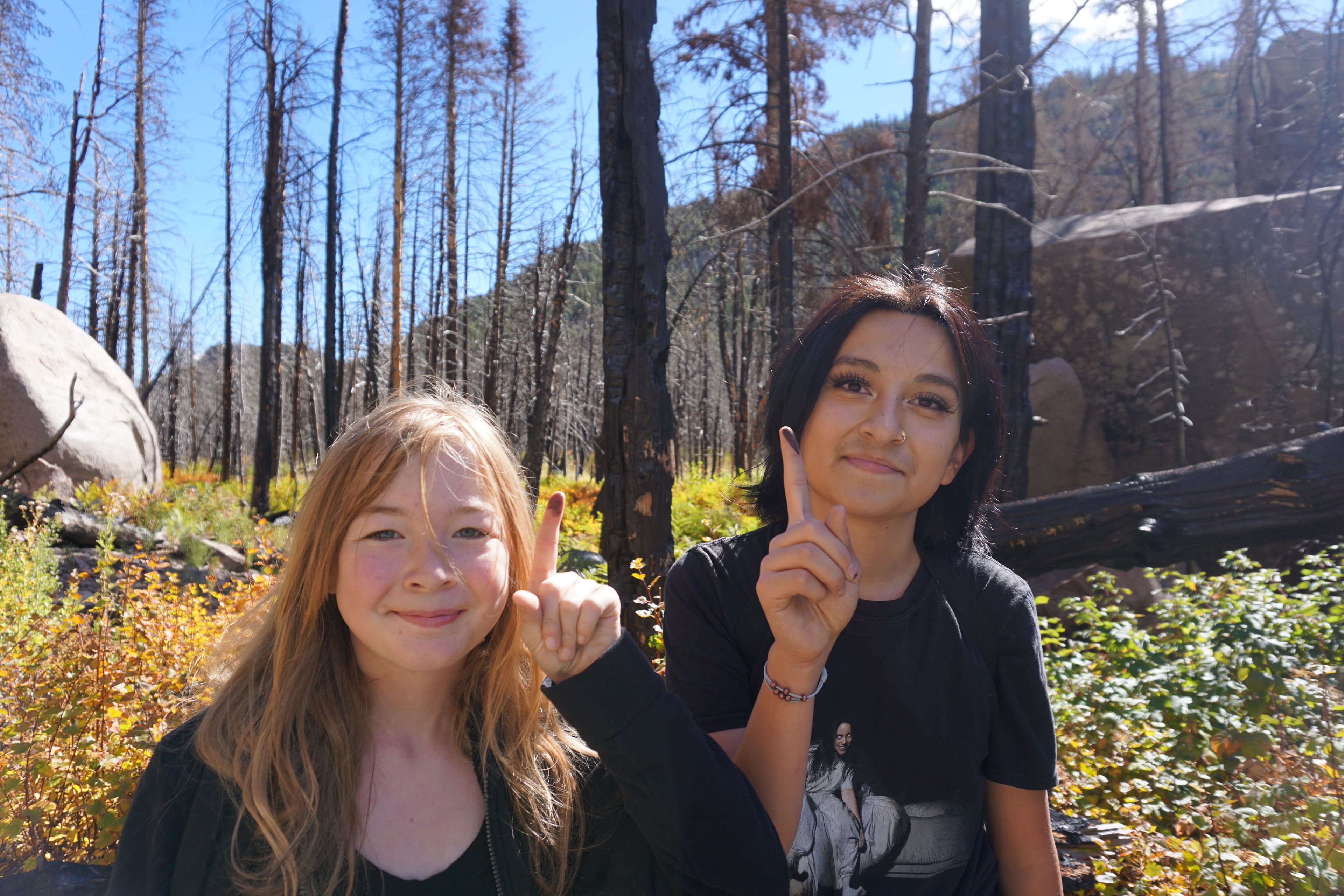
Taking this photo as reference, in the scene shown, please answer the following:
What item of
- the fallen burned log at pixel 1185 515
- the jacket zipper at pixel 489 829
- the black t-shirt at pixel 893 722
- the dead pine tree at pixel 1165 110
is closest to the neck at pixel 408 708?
the jacket zipper at pixel 489 829

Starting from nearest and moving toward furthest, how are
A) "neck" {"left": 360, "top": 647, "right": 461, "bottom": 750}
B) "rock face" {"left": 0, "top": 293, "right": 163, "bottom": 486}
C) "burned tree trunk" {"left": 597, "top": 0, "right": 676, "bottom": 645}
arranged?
1. "neck" {"left": 360, "top": 647, "right": 461, "bottom": 750}
2. "burned tree trunk" {"left": 597, "top": 0, "right": 676, "bottom": 645}
3. "rock face" {"left": 0, "top": 293, "right": 163, "bottom": 486}

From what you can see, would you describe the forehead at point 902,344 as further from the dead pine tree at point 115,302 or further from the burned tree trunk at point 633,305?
the dead pine tree at point 115,302

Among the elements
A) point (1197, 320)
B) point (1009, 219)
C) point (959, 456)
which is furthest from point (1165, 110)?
point (959, 456)

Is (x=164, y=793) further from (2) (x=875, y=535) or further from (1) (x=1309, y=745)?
(1) (x=1309, y=745)

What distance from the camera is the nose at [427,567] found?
145 cm

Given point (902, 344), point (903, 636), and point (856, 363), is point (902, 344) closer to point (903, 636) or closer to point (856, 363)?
point (856, 363)

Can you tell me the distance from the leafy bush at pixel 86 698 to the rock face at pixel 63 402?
273 inches

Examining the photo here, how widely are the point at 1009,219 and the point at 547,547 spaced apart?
4.71m

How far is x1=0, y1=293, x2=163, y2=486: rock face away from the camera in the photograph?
1032 centimetres

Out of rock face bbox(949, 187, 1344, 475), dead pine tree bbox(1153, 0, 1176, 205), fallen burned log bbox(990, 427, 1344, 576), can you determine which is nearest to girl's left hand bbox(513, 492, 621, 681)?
fallen burned log bbox(990, 427, 1344, 576)

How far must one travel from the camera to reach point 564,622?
130cm

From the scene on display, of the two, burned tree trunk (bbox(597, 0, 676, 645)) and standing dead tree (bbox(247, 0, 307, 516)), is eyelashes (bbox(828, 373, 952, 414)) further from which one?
standing dead tree (bbox(247, 0, 307, 516))

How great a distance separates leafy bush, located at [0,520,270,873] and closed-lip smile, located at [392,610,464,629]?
46.6 inches

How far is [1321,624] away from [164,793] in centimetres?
422
